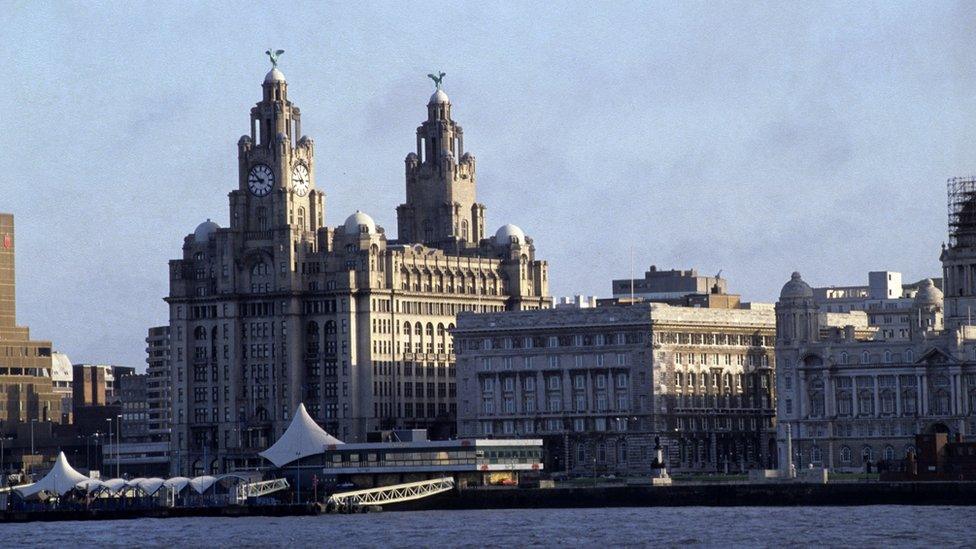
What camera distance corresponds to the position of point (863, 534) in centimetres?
19288

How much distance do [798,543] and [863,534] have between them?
27.8 feet

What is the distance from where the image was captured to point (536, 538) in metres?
198

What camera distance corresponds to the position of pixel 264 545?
19850 centimetres

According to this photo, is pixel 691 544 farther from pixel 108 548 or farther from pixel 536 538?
pixel 108 548

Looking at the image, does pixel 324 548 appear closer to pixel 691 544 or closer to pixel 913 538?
pixel 691 544

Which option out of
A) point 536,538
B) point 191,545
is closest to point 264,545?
point 191,545

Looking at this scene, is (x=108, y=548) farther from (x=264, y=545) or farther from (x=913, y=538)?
(x=913, y=538)

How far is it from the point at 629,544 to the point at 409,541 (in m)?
17.1

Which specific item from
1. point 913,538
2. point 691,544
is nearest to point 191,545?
point 691,544

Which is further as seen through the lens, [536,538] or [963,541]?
[536,538]

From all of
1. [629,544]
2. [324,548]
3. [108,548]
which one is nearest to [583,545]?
[629,544]

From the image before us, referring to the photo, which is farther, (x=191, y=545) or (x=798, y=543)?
(x=191, y=545)

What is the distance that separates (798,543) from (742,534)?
1154 cm

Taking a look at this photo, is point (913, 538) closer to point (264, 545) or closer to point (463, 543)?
point (463, 543)
